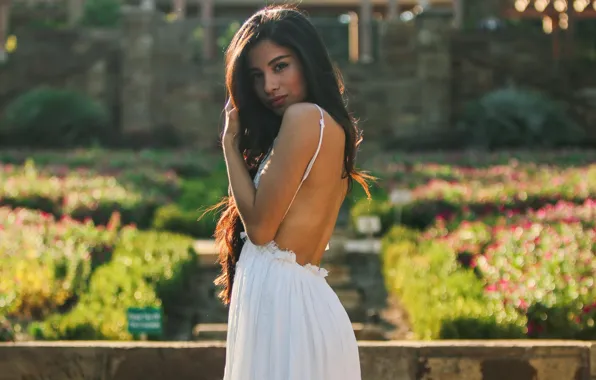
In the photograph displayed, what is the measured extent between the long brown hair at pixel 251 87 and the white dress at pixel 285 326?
15 cm

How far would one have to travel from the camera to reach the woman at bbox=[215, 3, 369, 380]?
3.52 metres

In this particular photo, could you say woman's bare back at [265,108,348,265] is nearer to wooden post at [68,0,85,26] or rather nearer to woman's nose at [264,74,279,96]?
woman's nose at [264,74,279,96]

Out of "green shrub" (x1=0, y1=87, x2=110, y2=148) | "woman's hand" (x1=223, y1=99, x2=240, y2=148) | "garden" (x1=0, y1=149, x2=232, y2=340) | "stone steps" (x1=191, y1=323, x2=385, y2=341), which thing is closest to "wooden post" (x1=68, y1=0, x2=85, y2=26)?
"green shrub" (x1=0, y1=87, x2=110, y2=148)

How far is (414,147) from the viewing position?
94.2 feet

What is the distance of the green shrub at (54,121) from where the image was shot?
29.1 meters

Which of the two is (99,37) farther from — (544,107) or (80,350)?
(80,350)

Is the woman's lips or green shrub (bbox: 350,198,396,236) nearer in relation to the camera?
the woman's lips

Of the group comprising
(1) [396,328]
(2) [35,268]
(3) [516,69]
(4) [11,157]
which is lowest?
(1) [396,328]

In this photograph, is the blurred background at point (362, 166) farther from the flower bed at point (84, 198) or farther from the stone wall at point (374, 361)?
the stone wall at point (374, 361)

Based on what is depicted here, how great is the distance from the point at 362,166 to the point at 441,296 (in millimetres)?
14589

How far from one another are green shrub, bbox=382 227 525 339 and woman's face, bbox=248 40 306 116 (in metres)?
4.61

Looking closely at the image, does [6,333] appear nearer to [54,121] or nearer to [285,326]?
[285,326]

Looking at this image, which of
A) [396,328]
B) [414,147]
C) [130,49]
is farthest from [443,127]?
[396,328]

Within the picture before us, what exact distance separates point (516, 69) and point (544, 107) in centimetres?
343
